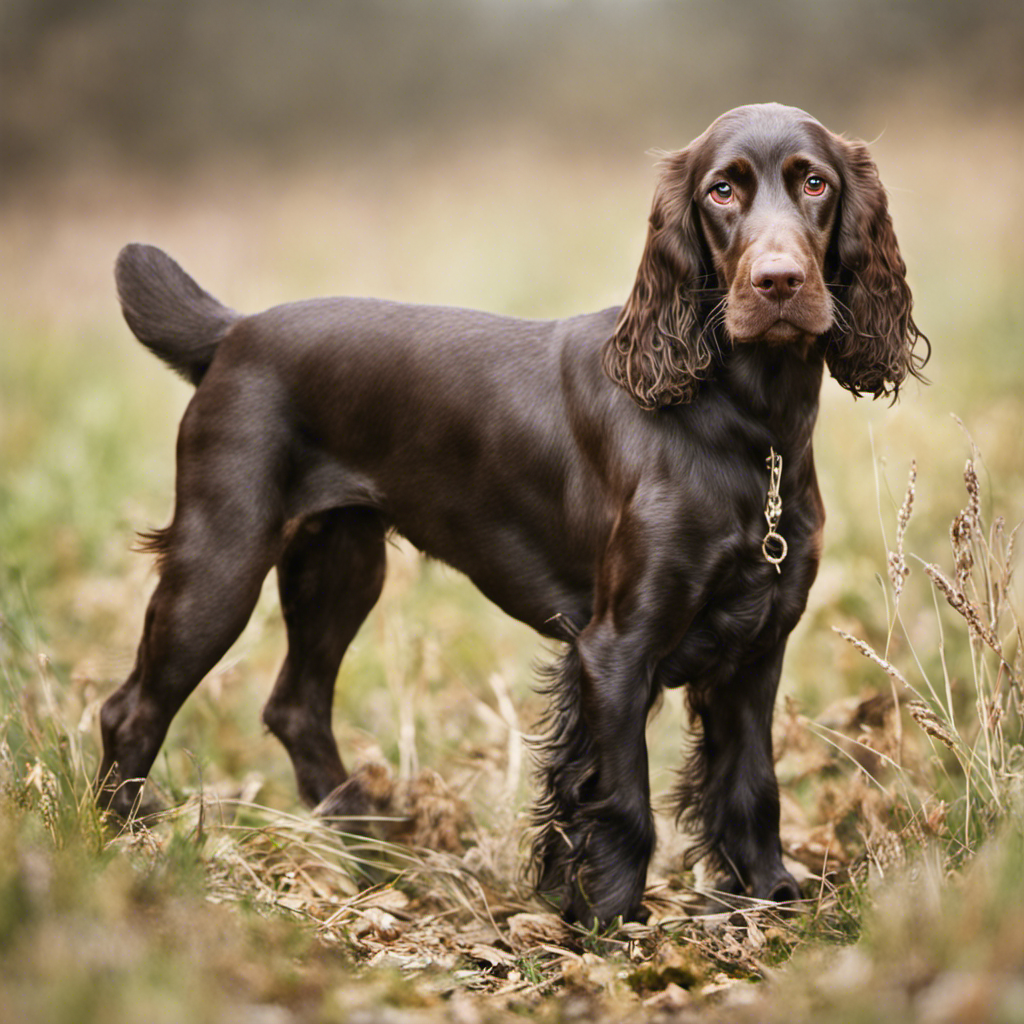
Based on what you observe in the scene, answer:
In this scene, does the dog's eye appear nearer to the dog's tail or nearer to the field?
the field

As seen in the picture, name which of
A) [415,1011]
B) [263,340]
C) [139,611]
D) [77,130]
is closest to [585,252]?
[77,130]

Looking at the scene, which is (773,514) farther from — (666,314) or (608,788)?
(608,788)

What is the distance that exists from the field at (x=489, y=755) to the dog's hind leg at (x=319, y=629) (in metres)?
0.16

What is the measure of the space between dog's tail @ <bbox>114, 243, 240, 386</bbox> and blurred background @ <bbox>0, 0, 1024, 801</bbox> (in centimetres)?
104

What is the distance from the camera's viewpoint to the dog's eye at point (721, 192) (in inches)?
94.7

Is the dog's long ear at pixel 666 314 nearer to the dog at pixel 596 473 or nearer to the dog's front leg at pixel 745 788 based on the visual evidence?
the dog at pixel 596 473

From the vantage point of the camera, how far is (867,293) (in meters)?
2.51

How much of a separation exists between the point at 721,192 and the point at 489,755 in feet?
6.29

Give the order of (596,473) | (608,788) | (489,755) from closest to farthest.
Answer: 1. (608,788)
2. (596,473)
3. (489,755)

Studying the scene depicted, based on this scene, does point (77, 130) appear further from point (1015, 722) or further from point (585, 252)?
point (1015, 722)

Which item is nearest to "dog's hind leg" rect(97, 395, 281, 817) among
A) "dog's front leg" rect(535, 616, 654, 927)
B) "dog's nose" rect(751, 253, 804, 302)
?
"dog's front leg" rect(535, 616, 654, 927)

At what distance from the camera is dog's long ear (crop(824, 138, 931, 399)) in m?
2.49

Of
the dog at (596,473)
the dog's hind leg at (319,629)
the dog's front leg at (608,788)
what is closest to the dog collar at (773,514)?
the dog at (596,473)

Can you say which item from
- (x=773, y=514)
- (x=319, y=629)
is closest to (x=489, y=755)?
(x=319, y=629)
